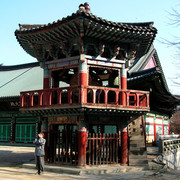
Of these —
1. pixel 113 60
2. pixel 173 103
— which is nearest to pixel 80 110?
pixel 113 60

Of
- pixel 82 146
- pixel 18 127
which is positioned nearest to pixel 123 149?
pixel 82 146

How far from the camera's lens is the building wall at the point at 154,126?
22859 millimetres

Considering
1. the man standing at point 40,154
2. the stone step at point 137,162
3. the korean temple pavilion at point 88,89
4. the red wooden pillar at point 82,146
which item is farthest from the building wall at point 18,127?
the stone step at point 137,162

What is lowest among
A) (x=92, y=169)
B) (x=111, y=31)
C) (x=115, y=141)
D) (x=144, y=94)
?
(x=92, y=169)

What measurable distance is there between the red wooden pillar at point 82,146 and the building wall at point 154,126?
38.8 ft

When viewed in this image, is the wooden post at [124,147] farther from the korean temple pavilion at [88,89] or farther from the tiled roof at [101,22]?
the tiled roof at [101,22]

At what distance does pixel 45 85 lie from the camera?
1337cm

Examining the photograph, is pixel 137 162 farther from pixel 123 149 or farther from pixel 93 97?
pixel 93 97

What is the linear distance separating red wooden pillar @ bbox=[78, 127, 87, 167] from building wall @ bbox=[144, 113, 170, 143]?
38.8 ft

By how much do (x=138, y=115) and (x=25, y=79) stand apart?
813 inches

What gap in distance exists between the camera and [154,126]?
24.4m

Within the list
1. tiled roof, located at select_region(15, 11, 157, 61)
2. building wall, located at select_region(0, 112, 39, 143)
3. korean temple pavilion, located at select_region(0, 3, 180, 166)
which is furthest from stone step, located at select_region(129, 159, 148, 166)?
building wall, located at select_region(0, 112, 39, 143)

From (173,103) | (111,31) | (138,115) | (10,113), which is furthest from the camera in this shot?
(10,113)

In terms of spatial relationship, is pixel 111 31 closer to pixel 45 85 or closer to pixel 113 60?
pixel 113 60
